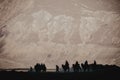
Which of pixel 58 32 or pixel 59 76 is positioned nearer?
pixel 59 76

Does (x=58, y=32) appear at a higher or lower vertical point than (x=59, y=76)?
higher

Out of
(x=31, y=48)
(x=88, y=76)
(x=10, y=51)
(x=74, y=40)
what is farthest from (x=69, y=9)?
(x=88, y=76)

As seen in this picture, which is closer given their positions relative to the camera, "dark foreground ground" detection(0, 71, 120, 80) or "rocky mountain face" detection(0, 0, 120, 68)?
"dark foreground ground" detection(0, 71, 120, 80)

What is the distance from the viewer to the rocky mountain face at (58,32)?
159 ft

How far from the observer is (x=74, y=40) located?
5031 centimetres

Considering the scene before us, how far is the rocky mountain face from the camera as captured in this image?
4847 cm

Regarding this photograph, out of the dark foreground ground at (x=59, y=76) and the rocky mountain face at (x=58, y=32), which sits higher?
the rocky mountain face at (x=58, y=32)

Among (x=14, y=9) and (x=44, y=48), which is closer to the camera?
(x=44, y=48)

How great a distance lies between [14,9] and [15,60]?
12.7 m

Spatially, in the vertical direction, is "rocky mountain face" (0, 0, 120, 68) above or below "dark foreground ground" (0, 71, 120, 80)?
above

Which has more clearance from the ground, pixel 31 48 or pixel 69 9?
pixel 69 9

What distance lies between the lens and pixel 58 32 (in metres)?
51.5

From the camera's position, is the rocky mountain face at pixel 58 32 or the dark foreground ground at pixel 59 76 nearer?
the dark foreground ground at pixel 59 76

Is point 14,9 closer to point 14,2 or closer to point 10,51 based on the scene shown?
point 14,2
